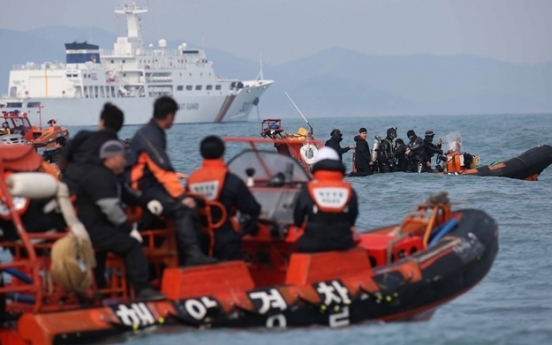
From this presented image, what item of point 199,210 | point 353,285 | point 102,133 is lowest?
point 353,285

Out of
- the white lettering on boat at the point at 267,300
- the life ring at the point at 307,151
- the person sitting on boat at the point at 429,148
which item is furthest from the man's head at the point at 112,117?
the person sitting on boat at the point at 429,148

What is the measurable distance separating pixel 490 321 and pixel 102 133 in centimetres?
402

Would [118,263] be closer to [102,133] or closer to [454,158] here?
[102,133]

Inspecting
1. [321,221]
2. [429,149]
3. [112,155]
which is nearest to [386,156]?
[429,149]

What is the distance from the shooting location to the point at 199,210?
8094 millimetres

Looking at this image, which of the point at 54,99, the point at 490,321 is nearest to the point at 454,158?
the point at 490,321

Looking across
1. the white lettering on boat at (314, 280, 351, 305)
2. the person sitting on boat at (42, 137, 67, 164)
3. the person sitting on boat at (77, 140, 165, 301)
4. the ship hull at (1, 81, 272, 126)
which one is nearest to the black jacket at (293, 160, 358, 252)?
the white lettering on boat at (314, 280, 351, 305)

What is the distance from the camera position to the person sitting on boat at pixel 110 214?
7.45m

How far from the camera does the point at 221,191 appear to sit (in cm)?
817

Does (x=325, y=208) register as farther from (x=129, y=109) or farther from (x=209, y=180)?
(x=129, y=109)

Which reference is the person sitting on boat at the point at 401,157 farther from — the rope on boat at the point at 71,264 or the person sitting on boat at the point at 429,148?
the rope on boat at the point at 71,264

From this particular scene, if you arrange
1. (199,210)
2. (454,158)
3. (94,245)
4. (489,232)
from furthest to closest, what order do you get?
(454,158)
(489,232)
(199,210)
(94,245)

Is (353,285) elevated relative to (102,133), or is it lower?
lower

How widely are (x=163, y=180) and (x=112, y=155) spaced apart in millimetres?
524
